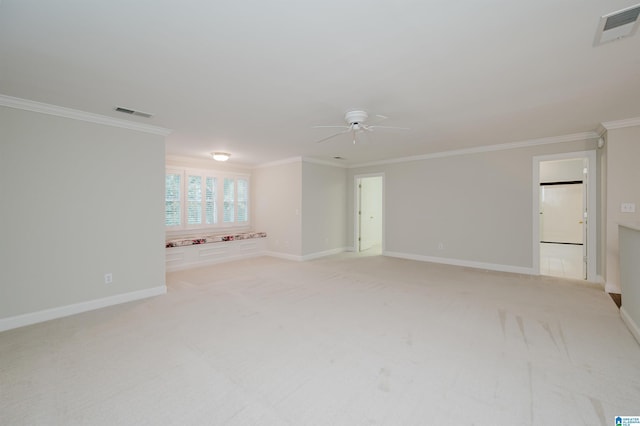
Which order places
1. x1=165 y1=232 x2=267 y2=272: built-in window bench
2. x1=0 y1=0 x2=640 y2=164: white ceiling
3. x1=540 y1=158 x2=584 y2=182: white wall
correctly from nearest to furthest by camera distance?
x1=0 y1=0 x2=640 y2=164: white ceiling
x1=165 y1=232 x2=267 y2=272: built-in window bench
x1=540 y1=158 x2=584 y2=182: white wall

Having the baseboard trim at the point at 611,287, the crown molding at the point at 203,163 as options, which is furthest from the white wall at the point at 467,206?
the crown molding at the point at 203,163

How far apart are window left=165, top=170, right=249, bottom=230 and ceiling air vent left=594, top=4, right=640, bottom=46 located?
6417 mm

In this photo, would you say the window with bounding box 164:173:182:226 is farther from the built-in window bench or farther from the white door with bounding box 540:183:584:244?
the white door with bounding box 540:183:584:244

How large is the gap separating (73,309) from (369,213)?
648 cm

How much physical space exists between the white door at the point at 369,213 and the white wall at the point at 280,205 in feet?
6.39

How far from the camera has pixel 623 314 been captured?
2.89 meters

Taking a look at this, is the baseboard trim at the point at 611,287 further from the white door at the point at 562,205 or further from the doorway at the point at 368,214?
the white door at the point at 562,205

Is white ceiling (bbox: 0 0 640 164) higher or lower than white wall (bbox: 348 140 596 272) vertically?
higher

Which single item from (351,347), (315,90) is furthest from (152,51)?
(351,347)

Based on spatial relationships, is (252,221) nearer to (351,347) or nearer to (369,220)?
(369,220)

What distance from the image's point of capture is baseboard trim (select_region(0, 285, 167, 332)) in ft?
9.32

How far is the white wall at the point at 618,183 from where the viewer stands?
3619 millimetres

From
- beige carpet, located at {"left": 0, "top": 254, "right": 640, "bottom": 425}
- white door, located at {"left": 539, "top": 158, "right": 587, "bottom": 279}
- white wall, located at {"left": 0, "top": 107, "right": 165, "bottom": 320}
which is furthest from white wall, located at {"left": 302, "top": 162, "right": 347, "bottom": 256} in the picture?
white door, located at {"left": 539, "top": 158, "right": 587, "bottom": 279}

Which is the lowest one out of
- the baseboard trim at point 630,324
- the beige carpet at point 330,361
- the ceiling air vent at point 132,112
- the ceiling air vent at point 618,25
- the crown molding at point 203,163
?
the beige carpet at point 330,361
